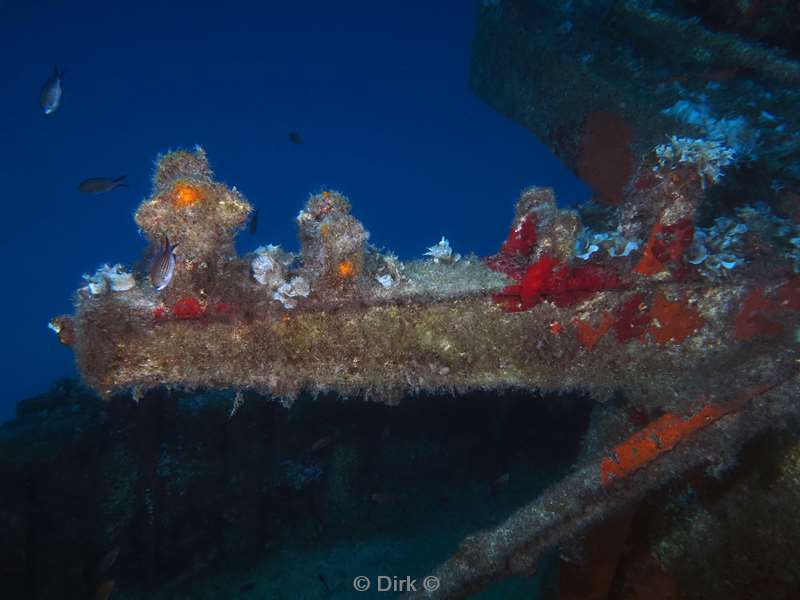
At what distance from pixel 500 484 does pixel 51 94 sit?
11409 millimetres

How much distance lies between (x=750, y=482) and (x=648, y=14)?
6.55 metres

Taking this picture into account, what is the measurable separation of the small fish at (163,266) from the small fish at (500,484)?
5640 millimetres

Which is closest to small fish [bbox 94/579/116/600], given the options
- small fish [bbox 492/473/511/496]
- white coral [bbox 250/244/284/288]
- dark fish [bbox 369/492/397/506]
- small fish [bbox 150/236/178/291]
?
dark fish [bbox 369/492/397/506]

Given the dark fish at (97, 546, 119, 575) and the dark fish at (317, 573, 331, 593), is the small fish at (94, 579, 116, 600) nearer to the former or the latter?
the dark fish at (97, 546, 119, 575)

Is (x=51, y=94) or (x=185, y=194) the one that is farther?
(x=51, y=94)

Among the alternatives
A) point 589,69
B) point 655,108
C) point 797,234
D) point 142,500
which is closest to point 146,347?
point 142,500

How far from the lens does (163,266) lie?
10.3 ft

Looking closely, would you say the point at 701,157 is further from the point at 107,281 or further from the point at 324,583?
the point at 324,583

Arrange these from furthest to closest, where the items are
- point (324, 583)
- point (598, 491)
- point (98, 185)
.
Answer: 1. point (98, 185)
2. point (324, 583)
3. point (598, 491)

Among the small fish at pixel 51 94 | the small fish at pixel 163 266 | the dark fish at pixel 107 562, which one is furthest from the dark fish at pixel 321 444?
the small fish at pixel 51 94

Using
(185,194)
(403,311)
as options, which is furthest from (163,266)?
(403,311)

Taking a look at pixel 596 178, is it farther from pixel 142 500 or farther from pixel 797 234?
pixel 142 500

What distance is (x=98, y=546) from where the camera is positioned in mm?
6156

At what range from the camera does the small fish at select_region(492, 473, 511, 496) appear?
22.6ft
